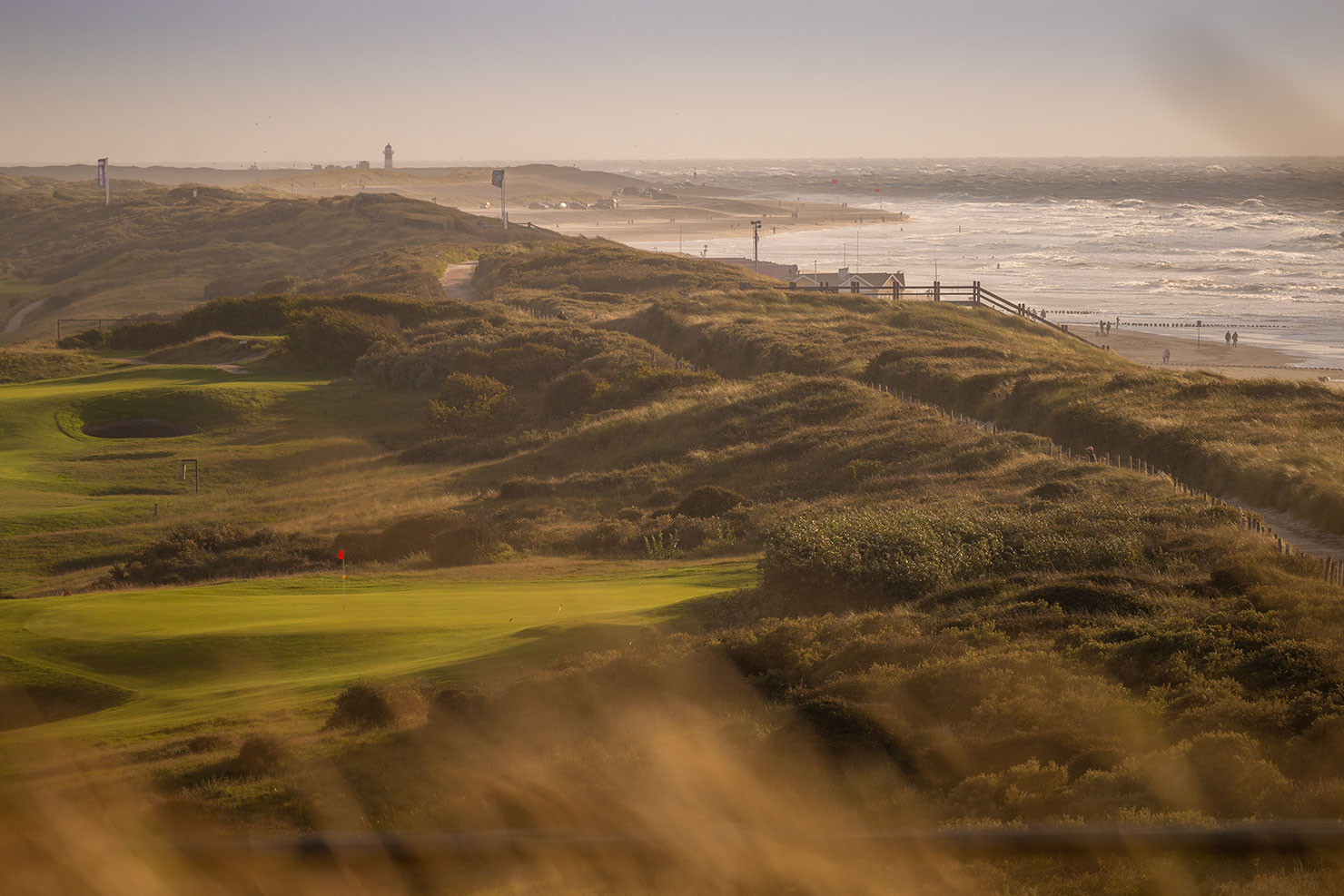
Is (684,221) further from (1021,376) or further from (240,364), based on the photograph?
(1021,376)

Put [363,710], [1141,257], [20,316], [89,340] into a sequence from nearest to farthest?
[363,710] < [89,340] < [20,316] < [1141,257]

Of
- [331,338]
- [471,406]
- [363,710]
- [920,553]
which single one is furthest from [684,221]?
[363,710]

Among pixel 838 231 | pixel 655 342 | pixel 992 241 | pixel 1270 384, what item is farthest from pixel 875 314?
pixel 838 231

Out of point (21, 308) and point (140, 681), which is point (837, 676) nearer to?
point (140, 681)

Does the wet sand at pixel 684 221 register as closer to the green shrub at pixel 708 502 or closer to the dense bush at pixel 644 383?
the dense bush at pixel 644 383

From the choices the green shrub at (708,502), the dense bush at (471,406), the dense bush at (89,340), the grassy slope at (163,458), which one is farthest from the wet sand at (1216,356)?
the dense bush at (89,340)

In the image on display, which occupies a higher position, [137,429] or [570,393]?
[570,393]

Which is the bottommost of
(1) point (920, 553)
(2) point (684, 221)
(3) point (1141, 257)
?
(1) point (920, 553)
